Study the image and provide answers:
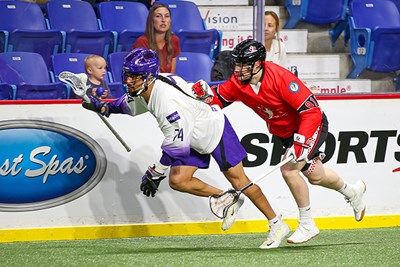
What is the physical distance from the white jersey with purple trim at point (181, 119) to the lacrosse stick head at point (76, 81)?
0.59 meters

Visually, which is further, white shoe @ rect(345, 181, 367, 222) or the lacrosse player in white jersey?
white shoe @ rect(345, 181, 367, 222)

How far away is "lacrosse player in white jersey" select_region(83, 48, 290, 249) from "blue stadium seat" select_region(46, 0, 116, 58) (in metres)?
1.01

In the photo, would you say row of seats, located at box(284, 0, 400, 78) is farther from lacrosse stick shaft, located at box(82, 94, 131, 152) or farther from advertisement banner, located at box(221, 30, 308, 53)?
lacrosse stick shaft, located at box(82, 94, 131, 152)

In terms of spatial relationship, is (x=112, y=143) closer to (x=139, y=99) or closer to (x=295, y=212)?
(x=139, y=99)

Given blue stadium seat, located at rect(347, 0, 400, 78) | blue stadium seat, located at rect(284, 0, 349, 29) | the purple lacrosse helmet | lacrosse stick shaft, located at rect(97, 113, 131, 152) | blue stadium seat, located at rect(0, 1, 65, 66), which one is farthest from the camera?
blue stadium seat, located at rect(284, 0, 349, 29)

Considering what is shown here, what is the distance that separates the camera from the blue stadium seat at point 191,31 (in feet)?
26.1

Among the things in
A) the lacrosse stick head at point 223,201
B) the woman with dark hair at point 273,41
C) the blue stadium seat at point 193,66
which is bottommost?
the lacrosse stick head at point 223,201

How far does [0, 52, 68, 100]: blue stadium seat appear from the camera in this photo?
23.5 feet

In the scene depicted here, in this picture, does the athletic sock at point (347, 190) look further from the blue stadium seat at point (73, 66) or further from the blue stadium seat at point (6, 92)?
the blue stadium seat at point (6, 92)

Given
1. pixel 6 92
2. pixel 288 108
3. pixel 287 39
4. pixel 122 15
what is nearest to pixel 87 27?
pixel 122 15

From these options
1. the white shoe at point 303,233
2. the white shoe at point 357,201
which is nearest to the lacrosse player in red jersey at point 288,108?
the white shoe at point 303,233

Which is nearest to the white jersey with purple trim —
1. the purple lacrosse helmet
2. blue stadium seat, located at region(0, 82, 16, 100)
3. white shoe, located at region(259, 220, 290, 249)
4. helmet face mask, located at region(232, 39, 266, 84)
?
the purple lacrosse helmet

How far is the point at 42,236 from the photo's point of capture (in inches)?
284

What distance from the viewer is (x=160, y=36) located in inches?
301
